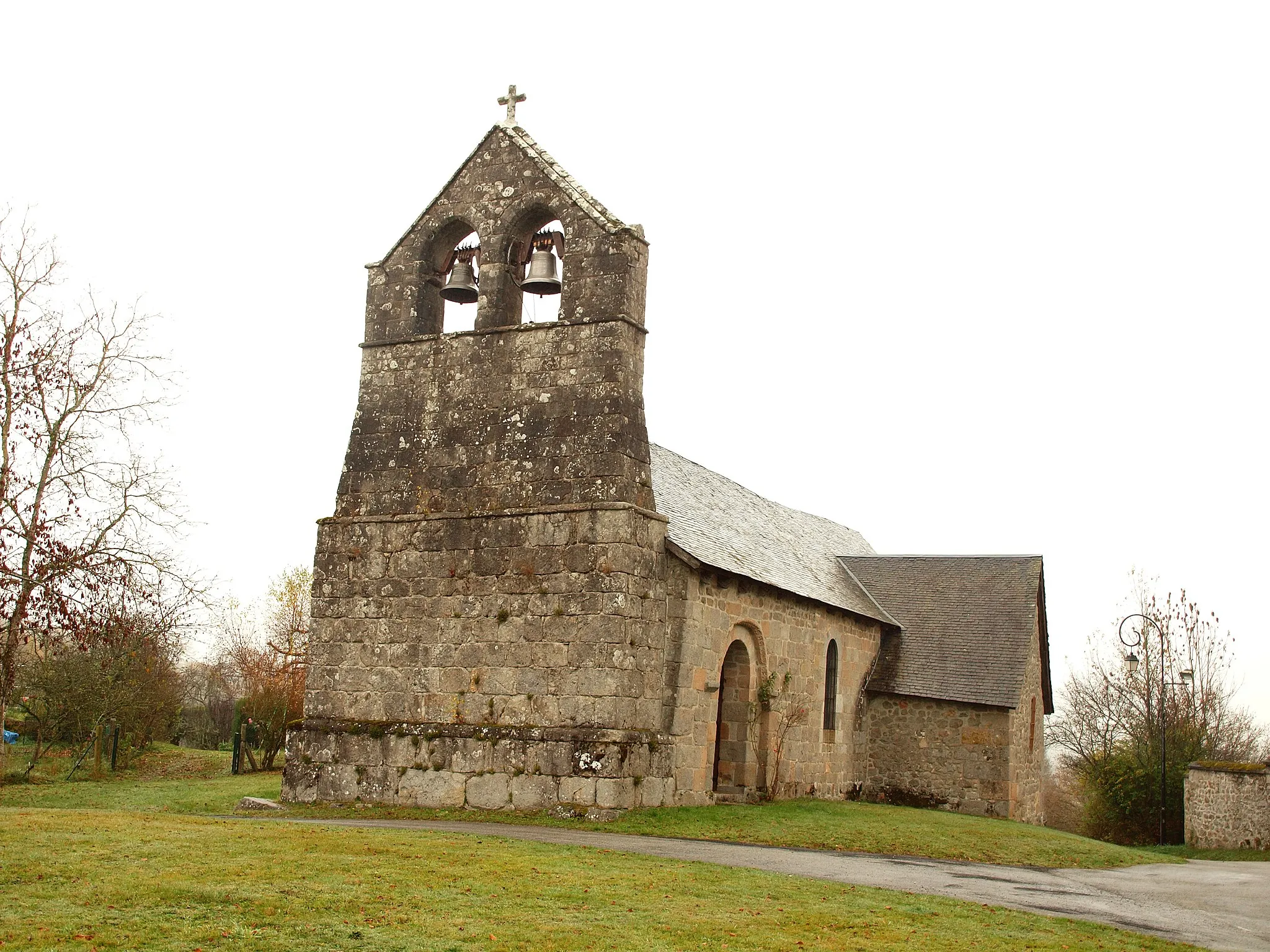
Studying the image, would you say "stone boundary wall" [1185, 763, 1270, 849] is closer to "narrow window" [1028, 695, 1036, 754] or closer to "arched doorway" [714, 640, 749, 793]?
"narrow window" [1028, 695, 1036, 754]

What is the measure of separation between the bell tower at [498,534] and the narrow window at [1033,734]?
12386 millimetres

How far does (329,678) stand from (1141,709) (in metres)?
29.8

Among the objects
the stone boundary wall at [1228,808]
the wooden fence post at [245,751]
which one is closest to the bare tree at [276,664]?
the wooden fence post at [245,751]

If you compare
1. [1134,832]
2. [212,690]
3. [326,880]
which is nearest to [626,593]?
[326,880]

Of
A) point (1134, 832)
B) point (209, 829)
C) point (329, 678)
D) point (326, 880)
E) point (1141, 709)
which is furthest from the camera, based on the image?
point (1141, 709)

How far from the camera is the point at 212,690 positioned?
61.4m

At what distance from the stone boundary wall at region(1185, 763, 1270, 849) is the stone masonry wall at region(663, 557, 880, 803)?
7.13 meters

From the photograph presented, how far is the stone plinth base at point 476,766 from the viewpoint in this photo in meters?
16.0

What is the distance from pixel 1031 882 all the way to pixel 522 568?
781 centimetres

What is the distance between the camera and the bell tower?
1642 centimetres

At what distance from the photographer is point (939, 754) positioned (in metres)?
24.2

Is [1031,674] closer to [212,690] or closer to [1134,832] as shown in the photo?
[1134,832]

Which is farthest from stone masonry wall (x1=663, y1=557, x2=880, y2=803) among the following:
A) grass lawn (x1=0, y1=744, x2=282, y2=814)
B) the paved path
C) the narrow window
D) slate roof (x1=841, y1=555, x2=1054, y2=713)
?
grass lawn (x1=0, y1=744, x2=282, y2=814)

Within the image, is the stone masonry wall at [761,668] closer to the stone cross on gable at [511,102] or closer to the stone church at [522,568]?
the stone church at [522,568]
